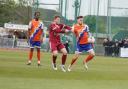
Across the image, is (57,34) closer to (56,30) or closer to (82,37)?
(56,30)

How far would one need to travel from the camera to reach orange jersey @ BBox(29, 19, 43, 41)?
21.9m

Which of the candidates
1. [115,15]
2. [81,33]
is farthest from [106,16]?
[81,33]

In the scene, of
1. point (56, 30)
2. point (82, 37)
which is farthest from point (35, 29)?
point (56, 30)

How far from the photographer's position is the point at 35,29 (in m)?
21.9

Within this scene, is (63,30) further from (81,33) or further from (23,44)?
(23,44)

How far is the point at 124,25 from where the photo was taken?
48156 mm

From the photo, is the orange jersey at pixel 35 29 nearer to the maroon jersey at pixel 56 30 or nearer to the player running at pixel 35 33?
the player running at pixel 35 33

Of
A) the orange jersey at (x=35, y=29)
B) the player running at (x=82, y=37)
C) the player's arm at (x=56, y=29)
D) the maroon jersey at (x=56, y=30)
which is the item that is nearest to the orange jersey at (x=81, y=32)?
the player running at (x=82, y=37)

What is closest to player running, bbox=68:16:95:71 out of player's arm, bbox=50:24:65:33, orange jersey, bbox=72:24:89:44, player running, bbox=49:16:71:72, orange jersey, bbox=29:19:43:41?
orange jersey, bbox=72:24:89:44

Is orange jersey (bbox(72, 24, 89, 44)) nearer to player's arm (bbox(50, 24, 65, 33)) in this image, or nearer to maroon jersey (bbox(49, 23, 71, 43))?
maroon jersey (bbox(49, 23, 71, 43))

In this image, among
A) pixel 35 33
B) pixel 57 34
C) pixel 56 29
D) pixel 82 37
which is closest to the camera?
pixel 56 29

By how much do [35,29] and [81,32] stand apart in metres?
2.34

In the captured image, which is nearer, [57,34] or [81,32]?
[57,34]

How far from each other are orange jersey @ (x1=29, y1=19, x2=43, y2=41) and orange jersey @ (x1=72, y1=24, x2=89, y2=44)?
6.50 ft
